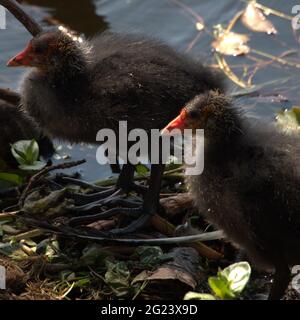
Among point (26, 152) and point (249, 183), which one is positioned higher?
point (249, 183)

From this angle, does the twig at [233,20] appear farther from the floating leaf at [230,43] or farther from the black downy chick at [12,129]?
the black downy chick at [12,129]

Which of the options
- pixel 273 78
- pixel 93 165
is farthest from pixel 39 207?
pixel 273 78

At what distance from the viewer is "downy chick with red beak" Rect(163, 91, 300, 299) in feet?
13.0

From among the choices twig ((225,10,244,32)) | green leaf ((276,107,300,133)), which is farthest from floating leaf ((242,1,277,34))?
green leaf ((276,107,300,133))

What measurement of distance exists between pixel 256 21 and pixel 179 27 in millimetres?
528

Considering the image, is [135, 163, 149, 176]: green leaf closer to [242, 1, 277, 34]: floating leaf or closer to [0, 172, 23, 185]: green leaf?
[0, 172, 23, 185]: green leaf

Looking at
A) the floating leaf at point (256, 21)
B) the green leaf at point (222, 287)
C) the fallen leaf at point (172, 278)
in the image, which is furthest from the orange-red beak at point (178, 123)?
the floating leaf at point (256, 21)

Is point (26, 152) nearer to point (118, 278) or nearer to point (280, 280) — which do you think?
point (118, 278)

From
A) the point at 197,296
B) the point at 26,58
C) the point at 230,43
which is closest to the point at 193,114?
the point at 197,296

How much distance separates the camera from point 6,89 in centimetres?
570

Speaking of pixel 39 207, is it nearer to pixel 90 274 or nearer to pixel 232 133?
pixel 90 274

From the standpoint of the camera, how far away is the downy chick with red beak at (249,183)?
13.0 ft

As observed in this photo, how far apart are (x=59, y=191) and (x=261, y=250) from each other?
1.29 m

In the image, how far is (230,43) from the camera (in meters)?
6.68
